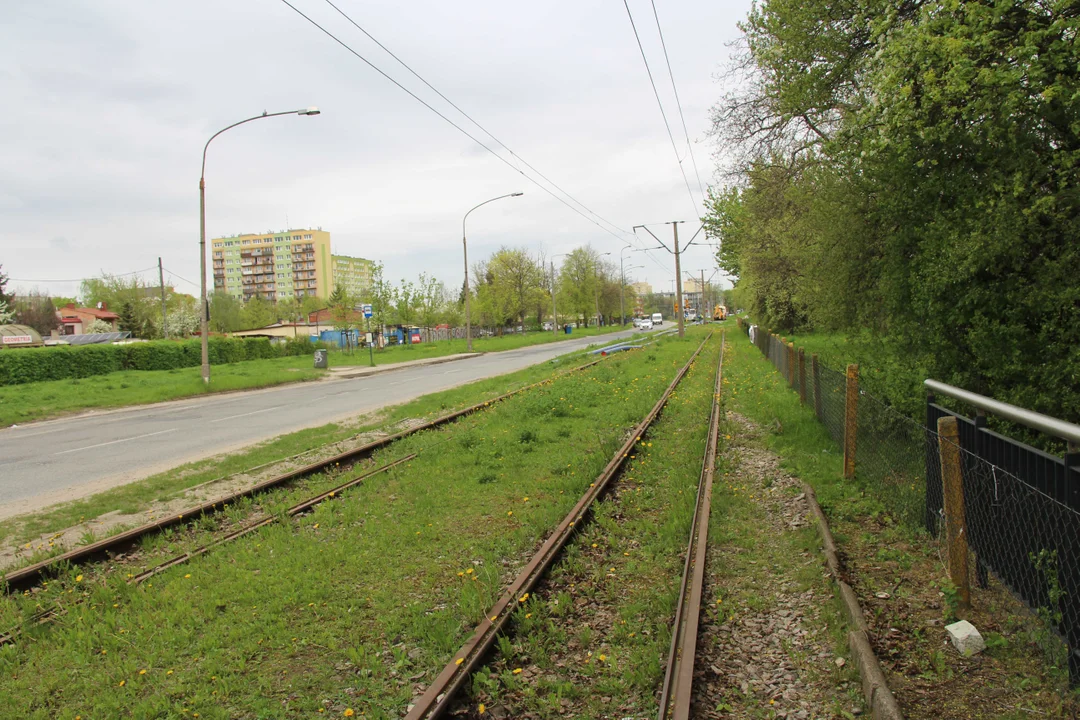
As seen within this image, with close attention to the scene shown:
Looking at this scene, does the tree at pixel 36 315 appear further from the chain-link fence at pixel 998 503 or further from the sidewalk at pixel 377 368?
the chain-link fence at pixel 998 503

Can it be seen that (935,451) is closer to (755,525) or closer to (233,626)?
(755,525)

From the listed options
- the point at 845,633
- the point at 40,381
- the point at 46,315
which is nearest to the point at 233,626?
the point at 845,633

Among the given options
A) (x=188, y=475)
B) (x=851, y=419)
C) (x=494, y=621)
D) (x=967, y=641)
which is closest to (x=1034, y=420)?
(x=967, y=641)

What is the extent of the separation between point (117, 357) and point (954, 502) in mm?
36193

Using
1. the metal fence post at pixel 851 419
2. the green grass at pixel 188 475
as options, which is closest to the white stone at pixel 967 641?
the metal fence post at pixel 851 419

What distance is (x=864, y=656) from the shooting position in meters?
3.93

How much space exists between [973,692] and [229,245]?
18497 cm

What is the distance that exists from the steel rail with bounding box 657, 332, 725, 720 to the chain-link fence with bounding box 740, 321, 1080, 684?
1.79 metres

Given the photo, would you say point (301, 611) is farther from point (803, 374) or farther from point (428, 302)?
point (428, 302)

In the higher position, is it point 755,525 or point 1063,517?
point 1063,517

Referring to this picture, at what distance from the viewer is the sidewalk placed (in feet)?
102

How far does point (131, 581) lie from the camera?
5680 mm

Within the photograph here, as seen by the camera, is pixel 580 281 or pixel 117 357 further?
pixel 580 281

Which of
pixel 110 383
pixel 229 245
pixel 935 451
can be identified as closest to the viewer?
pixel 935 451
